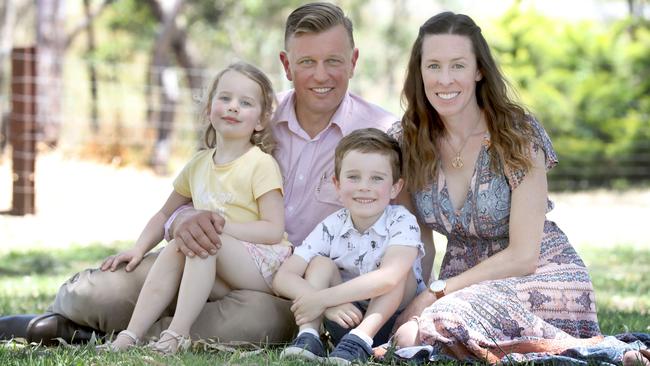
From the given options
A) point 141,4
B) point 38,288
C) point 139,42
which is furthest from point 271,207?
point 139,42

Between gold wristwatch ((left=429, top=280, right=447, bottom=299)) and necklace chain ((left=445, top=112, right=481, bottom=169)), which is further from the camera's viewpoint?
necklace chain ((left=445, top=112, right=481, bottom=169))

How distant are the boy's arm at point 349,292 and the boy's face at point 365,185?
0.28 metres

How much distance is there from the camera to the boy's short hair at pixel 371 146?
380 cm

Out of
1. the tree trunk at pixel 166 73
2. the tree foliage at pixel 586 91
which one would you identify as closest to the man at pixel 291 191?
A: the tree foliage at pixel 586 91

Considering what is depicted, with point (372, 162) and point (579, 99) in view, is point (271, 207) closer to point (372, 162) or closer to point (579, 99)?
point (372, 162)

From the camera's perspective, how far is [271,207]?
3.95m

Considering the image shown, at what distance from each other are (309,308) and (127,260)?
980 mm

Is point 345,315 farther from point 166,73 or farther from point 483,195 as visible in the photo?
point 166,73

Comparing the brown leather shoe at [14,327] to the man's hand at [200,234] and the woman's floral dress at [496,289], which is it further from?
the woman's floral dress at [496,289]

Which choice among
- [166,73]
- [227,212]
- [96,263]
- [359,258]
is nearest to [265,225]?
[227,212]

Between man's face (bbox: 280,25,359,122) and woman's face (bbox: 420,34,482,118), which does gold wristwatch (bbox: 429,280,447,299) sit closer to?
woman's face (bbox: 420,34,482,118)

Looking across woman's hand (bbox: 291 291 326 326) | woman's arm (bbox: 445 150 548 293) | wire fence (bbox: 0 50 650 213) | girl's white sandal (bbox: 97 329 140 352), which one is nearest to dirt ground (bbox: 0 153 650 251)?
wire fence (bbox: 0 50 650 213)

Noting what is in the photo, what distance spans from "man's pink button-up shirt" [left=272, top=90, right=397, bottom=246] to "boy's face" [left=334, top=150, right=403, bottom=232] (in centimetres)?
47

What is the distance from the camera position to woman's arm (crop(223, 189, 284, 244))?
3.86 m
